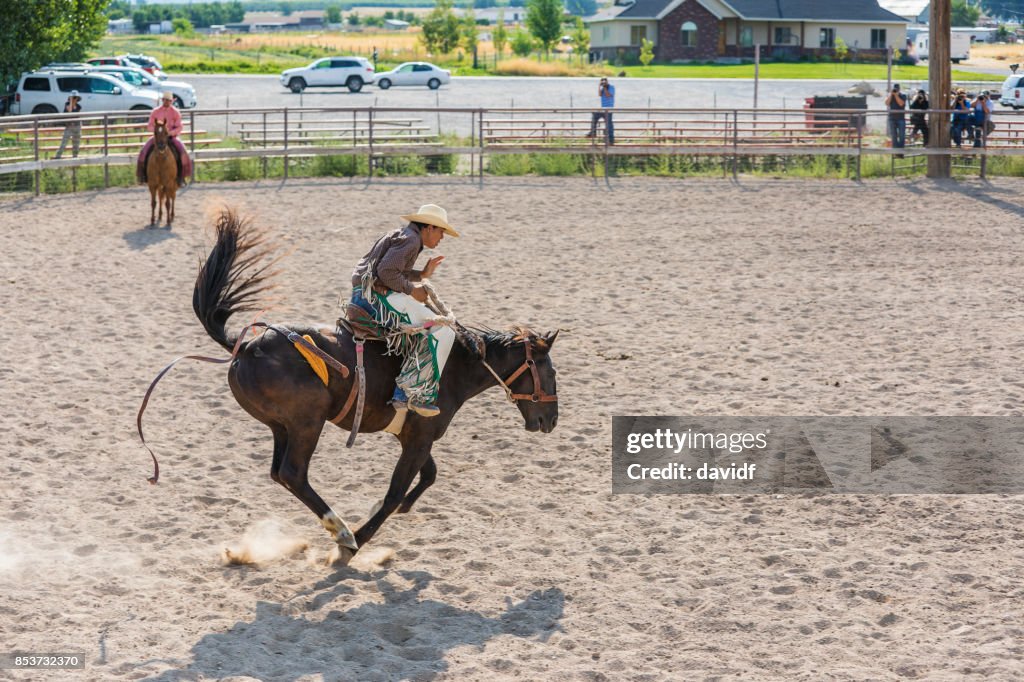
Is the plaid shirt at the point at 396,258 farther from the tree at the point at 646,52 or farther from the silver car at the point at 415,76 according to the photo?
the tree at the point at 646,52

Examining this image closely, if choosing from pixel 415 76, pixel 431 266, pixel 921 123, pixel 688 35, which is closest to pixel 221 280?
pixel 431 266

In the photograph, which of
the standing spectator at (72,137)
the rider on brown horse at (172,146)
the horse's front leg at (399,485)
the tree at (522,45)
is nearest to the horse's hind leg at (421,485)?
the horse's front leg at (399,485)

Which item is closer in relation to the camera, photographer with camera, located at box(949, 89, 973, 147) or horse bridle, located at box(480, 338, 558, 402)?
Answer: horse bridle, located at box(480, 338, 558, 402)

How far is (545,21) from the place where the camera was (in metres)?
80.2

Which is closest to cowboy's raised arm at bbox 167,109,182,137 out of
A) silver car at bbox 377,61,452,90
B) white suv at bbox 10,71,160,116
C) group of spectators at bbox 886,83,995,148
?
group of spectators at bbox 886,83,995,148

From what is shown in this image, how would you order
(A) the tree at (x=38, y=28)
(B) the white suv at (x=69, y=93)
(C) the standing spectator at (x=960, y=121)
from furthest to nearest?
(B) the white suv at (x=69, y=93)
(A) the tree at (x=38, y=28)
(C) the standing spectator at (x=960, y=121)

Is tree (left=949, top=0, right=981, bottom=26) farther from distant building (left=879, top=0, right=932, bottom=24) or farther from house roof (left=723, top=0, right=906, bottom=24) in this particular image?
house roof (left=723, top=0, right=906, bottom=24)

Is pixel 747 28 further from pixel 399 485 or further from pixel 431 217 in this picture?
pixel 399 485

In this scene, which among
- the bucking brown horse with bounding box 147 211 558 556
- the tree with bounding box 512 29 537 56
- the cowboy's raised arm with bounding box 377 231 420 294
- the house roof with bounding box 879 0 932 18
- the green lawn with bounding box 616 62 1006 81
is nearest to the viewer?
the bucking brown horse with bounding box 147 211 558 556

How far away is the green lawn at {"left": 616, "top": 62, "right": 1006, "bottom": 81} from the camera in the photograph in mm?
60375

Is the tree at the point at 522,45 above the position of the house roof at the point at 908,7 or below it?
below

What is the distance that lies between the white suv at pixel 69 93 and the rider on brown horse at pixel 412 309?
3005 cm

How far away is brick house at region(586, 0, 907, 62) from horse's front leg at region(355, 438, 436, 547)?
69879mm

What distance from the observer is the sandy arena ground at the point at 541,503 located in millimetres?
5656
